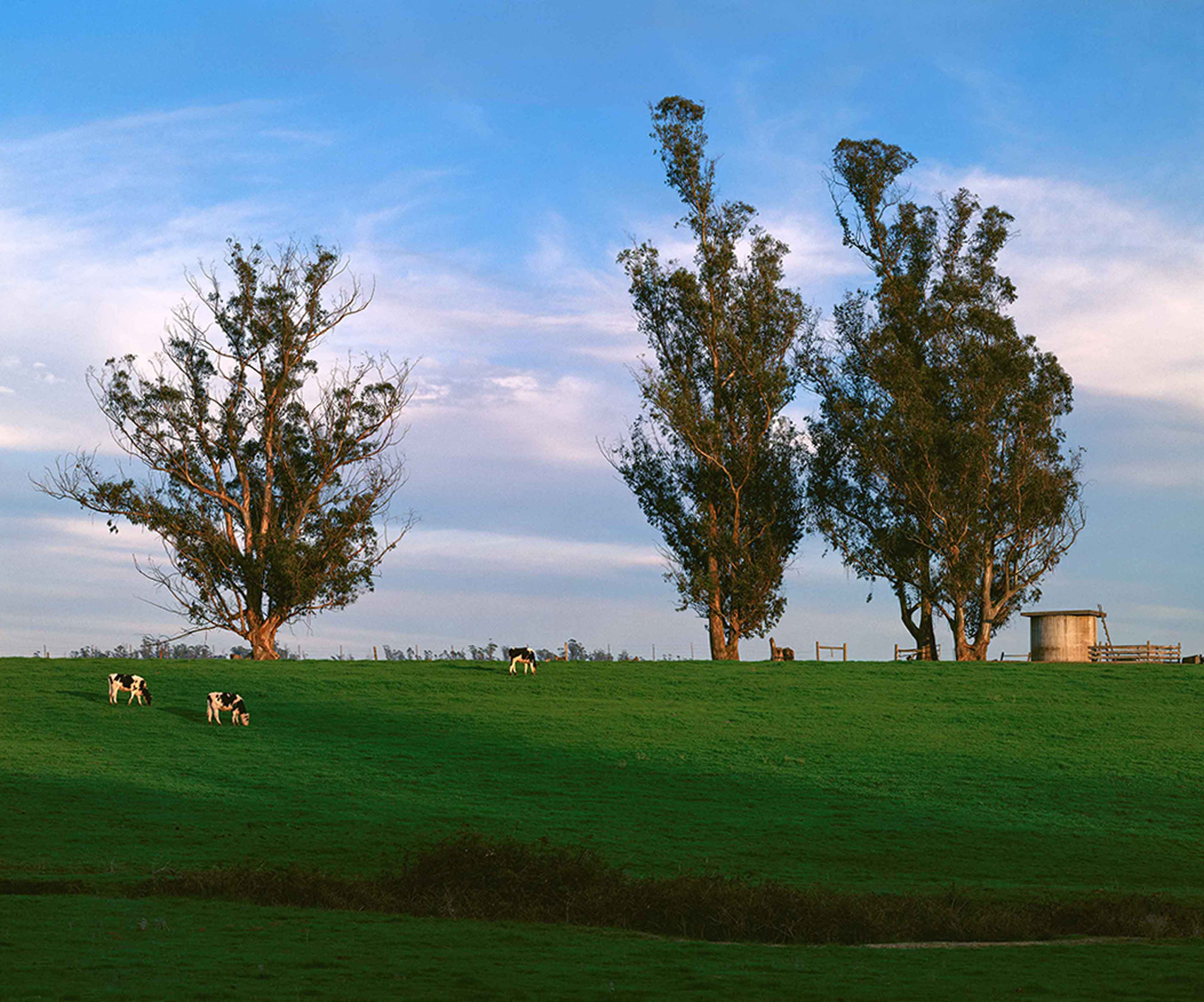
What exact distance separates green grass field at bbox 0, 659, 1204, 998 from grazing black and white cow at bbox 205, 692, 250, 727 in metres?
0.63

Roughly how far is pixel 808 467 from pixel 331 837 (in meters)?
42.0

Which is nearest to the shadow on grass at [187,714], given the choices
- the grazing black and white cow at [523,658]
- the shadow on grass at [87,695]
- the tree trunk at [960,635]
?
the shadow on grass at [87,695]

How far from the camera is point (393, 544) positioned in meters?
61.5

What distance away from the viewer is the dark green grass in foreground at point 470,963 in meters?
11.5

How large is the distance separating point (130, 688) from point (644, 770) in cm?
1868

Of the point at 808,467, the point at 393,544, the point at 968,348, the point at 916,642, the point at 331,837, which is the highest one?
the point at 968,348

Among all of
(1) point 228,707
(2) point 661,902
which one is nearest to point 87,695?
(1) point 228,707

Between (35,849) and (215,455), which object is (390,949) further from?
(215,455)

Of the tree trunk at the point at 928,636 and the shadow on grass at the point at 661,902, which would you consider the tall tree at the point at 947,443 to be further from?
the shadow on grass at the point at 661,902

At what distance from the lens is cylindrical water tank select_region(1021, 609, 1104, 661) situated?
6069 centimetres

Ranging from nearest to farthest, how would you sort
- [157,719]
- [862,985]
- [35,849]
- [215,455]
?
[862,985] < [35,849] < [157,719] < [215,455]

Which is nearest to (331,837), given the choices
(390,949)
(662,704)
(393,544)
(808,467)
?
(390,949)

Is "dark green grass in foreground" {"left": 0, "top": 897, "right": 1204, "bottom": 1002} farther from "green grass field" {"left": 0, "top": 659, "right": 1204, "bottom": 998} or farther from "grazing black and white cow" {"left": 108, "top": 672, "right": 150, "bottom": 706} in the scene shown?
"grazing black and white cow" {"left": 108, "top": 672, "right": 150, "bottom": 706}

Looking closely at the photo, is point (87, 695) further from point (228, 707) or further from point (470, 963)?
point (470, 963)
